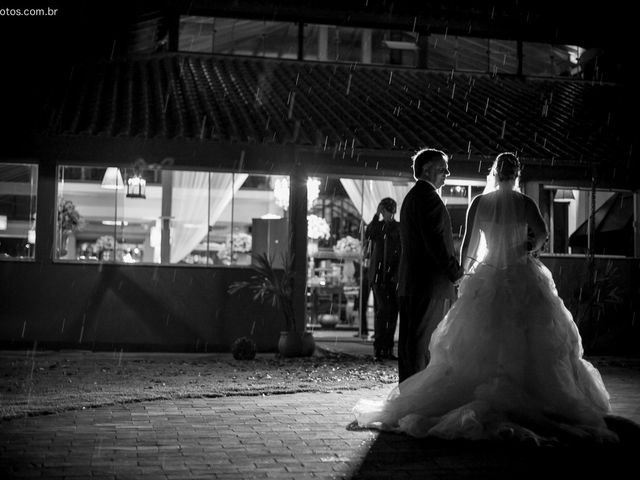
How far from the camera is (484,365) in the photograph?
6168mm

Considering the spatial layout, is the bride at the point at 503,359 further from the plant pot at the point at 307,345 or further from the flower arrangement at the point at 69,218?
the flower arrangement at the point at 69,218

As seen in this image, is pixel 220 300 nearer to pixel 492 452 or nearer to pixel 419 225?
pixel 419 225

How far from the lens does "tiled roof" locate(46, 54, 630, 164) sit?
12930mm

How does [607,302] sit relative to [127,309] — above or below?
above

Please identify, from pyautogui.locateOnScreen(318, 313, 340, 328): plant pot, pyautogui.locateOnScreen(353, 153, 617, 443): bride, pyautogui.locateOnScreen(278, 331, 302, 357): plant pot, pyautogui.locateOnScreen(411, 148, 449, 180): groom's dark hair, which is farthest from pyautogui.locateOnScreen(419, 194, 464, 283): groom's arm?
pyautogui.locateOnScreen(318, 313, 340, 328): plant pot

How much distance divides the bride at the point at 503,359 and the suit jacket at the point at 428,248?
173 millimetres

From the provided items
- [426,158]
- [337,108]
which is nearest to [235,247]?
[337,108]

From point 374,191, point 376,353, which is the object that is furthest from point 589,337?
point 374,191

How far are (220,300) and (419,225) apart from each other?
265 inches

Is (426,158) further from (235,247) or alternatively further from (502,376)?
(235,247)

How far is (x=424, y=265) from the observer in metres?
6.78

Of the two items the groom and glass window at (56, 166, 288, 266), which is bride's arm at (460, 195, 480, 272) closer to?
the groom

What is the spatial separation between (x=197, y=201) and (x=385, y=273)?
3393 mm

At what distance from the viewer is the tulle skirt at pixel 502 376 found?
19.1 feet
